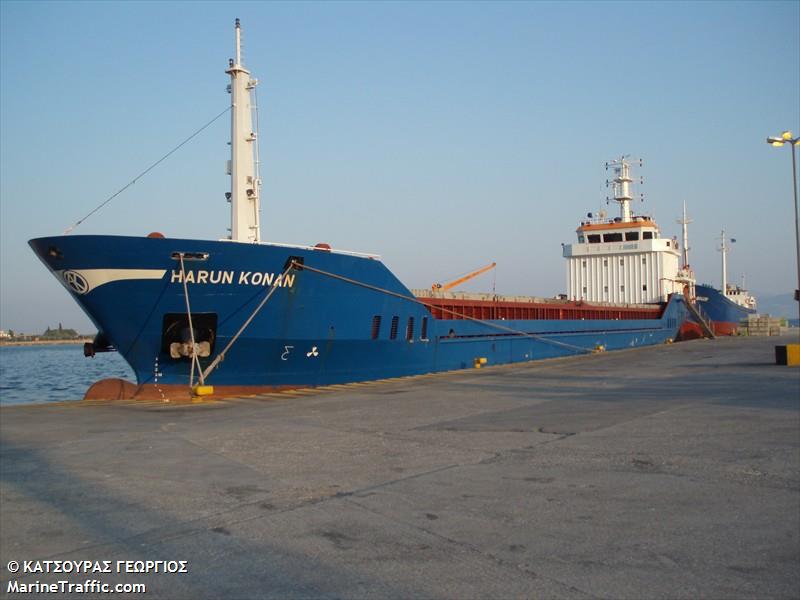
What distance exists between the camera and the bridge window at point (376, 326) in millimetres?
15938

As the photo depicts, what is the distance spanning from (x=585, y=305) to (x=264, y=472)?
26394 millimetres

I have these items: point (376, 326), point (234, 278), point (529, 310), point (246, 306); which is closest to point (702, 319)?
point (529, 310)

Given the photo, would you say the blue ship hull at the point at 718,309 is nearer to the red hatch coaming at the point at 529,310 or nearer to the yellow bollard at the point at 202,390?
the red hatch coaming at the point at 529,310

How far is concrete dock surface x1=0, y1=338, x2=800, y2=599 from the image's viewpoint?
11.9ft

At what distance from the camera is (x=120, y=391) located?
13.5 metres

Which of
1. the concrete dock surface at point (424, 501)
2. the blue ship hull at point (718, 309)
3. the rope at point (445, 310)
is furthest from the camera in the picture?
the blue ship hull at point (718, 309)

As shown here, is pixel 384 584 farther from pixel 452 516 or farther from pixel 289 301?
pixel 289 301

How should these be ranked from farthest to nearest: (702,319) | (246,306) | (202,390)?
(702,319)
(246,306)
(202,390)

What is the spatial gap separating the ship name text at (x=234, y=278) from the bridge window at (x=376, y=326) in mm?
2772

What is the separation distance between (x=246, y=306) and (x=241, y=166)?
4.17 m

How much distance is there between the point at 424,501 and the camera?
16.7 ft

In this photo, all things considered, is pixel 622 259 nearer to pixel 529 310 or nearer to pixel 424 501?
pixel 529 310

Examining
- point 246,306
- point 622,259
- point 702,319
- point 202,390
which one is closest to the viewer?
point 202,390

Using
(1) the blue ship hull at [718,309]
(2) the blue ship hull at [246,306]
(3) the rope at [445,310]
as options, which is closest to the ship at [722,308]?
(1) the blue ship hull at [718,309]
